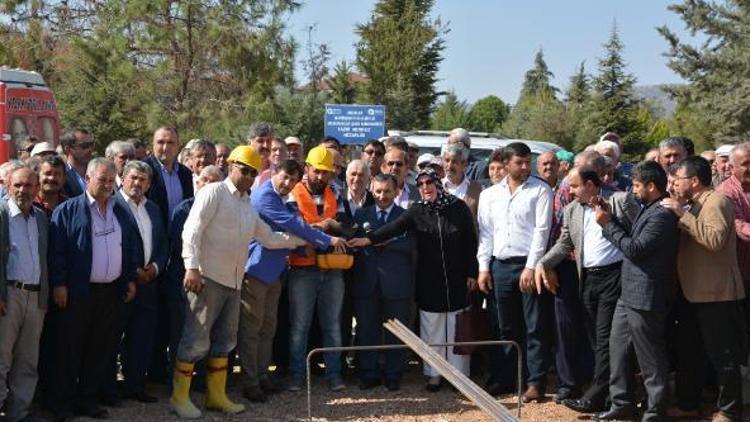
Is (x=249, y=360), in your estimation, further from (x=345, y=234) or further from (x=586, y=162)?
(x=586, y=162)

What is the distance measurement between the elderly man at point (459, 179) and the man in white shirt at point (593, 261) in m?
1.17

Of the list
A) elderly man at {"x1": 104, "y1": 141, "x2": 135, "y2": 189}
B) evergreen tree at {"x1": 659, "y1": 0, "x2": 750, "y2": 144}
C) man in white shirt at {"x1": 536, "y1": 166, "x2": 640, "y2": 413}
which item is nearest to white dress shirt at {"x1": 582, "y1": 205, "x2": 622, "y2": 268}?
man in white shirt at {"x1": 536, "y1": 166, "x2": 640, "y2": 413}

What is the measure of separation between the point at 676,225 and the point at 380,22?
32.8 meters

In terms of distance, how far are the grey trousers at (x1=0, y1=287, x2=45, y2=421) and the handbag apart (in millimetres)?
3346

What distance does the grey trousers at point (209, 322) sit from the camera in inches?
274

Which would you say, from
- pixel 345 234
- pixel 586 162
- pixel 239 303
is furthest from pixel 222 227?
pixel 586 162

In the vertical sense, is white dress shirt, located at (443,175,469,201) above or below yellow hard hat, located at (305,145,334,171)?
below

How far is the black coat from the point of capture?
26.0 feet

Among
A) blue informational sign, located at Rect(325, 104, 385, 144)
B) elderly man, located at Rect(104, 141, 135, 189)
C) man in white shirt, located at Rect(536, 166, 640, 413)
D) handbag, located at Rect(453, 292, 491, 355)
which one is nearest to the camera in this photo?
man in white shirt, located at Rect(536, 166, 640, 413)

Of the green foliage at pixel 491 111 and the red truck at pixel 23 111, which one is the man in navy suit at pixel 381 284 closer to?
the red truck at pixel 23 111

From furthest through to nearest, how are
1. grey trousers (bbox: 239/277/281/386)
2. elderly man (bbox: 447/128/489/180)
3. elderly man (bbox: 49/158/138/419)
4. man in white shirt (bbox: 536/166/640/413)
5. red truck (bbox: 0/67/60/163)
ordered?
red truck (bbox: 0/67/60/163), elderly man (bbox: 447/128/489/180), grey trousers (bbox: 239/277/281/386), man in white shirt (bbox: 536/166/640/413), elderly man (bbox: 49/158/138/419)

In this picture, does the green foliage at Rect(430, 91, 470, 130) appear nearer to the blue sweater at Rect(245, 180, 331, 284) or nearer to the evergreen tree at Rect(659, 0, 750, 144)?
the evergreen tree at Rect(659, 0, 750, 144)

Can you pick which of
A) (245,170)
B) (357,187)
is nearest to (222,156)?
(357,187)

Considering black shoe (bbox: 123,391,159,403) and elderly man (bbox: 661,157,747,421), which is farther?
black shoe (bbox: 123,391,159,403)
